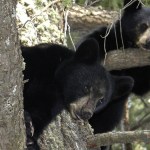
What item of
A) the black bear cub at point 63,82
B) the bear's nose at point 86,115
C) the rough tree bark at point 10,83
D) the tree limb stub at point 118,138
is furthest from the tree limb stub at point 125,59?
the rough tree bark at point 10,83

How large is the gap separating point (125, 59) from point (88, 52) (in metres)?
0.60

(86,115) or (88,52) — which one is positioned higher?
(88,52)

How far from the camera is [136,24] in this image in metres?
5.85

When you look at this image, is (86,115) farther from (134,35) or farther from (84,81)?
(134,35)

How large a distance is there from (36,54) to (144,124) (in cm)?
270

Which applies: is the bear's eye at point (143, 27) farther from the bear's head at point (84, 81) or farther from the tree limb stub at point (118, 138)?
the tree limb stub at point (118, 138)

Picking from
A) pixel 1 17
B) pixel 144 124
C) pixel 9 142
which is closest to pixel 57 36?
pixel 144 124

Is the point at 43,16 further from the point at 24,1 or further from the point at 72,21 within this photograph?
the point at 72,21

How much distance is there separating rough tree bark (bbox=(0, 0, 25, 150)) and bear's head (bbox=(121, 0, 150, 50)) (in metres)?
3.03

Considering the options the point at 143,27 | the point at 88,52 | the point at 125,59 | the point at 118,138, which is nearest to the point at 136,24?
the point at 143,27

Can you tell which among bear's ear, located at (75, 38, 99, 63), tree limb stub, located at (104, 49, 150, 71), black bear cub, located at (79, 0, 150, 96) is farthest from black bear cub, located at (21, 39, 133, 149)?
black bear cub, located at (79, 0, 150, 96)

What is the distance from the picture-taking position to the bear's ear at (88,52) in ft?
14.0

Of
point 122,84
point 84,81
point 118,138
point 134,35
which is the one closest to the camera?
point 118,138

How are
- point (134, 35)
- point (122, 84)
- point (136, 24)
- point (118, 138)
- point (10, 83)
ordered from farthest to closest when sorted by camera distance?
point (136, 24), point (134, 35), point (122, 84), point (118, 138), point (10, 83)
